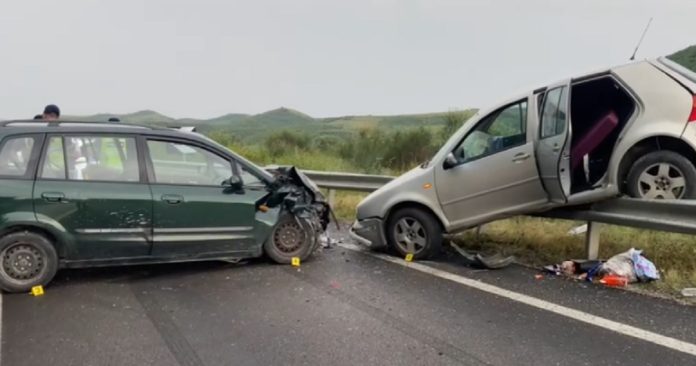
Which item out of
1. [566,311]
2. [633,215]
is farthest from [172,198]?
[633,215]

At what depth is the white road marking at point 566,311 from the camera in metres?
4.13

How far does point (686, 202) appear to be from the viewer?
545cm

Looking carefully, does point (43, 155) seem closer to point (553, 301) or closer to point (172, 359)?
point (172, 359)

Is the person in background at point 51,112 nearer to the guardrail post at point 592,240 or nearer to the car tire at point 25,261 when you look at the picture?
the car tire at point 25,261

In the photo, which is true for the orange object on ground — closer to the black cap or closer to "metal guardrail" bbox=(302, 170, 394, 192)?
"metal guardrail" bbox=(302, 170, 394, 192)

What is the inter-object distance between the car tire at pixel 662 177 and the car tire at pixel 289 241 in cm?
345

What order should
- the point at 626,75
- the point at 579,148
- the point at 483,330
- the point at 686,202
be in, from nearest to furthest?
the point at 483,330 → the point at 686,202 → the point at 626,75 → the point at 579,148

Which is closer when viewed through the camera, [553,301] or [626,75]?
[553,301]

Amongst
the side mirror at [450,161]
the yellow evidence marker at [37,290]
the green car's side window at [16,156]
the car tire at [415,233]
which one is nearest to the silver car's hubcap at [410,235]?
the car tire at [415,233]

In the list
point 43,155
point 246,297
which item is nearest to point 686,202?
point 246,297

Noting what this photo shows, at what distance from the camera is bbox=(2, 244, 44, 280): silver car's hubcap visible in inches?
212

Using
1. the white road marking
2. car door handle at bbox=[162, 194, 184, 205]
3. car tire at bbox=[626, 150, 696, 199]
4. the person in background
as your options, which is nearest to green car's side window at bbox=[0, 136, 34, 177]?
car door handle at bbox=[162, 194, 184, 205]

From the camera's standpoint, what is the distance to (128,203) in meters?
5.72

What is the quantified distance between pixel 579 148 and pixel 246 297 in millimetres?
3857
